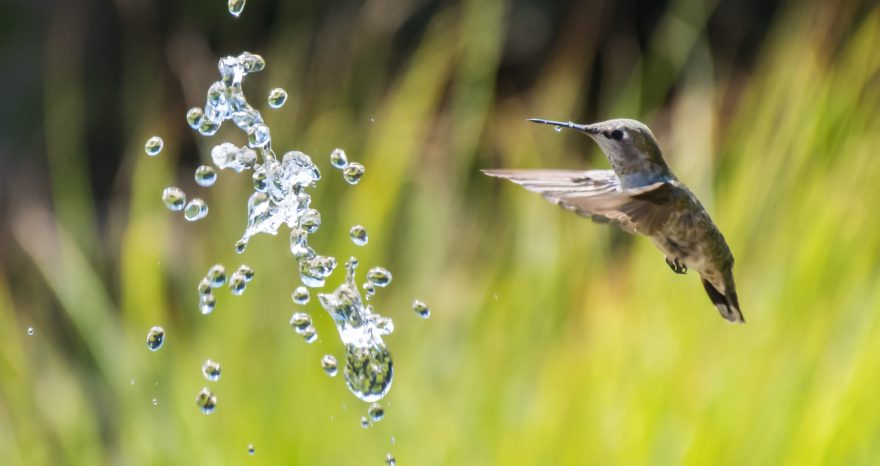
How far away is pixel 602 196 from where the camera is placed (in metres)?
1.29

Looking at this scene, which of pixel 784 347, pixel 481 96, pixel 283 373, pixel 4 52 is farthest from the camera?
pixel 4 52

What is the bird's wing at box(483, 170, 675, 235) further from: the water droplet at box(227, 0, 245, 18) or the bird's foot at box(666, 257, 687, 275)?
the water droplet at box(227, 0, 245, 18)

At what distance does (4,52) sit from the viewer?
5.50 meters

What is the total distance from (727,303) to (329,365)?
2.64 feet

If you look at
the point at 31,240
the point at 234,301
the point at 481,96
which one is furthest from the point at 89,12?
the point at 234,301

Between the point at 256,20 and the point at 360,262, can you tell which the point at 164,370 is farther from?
the point at 256,20

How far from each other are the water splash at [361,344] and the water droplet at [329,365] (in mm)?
32

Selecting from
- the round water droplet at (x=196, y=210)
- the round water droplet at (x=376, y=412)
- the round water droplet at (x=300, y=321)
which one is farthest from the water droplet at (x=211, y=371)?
the round water droplet at (x=196, y=210)

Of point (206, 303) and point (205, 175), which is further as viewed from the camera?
point (206, 303)

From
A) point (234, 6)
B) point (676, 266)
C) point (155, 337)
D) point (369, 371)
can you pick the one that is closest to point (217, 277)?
point (155, 337)

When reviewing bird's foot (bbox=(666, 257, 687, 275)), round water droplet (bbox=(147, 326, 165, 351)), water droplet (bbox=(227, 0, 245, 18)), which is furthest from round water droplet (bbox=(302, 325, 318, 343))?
bird's foot (bbox=(666, 257, 687, 275))

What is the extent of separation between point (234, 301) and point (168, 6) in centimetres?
335

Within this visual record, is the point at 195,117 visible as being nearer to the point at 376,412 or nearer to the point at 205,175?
the point at 205,175

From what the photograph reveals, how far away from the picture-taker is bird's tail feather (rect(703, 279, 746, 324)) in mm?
1511
